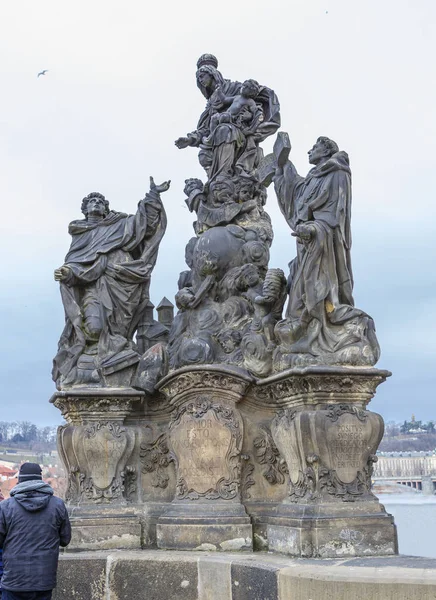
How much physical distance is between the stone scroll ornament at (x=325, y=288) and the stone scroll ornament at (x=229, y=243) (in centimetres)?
50

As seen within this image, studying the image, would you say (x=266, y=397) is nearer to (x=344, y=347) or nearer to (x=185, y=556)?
(x=344, y=347)

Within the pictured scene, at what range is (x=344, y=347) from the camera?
9047mm

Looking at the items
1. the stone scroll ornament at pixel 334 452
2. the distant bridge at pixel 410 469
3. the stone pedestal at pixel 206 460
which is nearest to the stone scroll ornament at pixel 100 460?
the stone pedestal at pixel 206 460

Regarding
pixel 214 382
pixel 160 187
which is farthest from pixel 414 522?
pixel 160 187

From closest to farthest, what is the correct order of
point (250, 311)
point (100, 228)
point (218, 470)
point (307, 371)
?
point (307, 371), point (218, 470), point (250, 311), point (100, 228)

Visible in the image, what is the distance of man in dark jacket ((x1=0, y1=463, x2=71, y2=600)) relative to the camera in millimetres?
6898

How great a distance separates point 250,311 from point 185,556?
2.86 m

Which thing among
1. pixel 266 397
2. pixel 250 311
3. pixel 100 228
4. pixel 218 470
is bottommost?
pixel 218 470

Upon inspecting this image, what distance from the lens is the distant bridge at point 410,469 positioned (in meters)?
16.2

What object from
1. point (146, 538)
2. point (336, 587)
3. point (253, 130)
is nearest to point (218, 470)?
point (146, 538)

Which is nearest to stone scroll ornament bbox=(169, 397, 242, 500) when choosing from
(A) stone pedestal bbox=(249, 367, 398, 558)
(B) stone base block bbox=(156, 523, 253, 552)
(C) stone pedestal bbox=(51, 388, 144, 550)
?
(B) stone base block bbox=(156, 523, 253, 552)

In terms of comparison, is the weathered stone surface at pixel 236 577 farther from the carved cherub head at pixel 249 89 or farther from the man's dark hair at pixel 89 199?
the carved cherub head at pixel 249 89

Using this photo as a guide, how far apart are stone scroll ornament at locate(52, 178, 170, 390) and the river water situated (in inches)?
182

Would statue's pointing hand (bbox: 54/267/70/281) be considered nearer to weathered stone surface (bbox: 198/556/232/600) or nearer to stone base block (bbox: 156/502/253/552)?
stone base block (bbox: 156/502/253/552)
